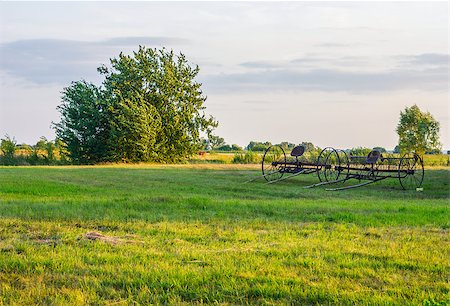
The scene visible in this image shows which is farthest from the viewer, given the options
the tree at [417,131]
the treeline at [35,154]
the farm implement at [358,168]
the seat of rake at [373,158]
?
the tree at [417,131]

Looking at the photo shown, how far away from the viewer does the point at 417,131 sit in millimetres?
47781

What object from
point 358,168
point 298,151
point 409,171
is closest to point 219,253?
point 409,171

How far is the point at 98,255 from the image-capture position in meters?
5.92

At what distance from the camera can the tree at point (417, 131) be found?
155ft

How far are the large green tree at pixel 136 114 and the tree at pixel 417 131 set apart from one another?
19195 mm

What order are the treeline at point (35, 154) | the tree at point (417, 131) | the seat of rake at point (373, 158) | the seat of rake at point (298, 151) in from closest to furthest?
the seat of rake at point (373, 158) < the seat of rake at point (298, 151) < the treeline at point (35, 154) < the tree at point (417, 131)

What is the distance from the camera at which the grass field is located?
15.1ft

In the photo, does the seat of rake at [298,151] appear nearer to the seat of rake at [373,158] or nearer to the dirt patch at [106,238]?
the seat of rake at [373,158]

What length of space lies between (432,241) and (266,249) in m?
2.39

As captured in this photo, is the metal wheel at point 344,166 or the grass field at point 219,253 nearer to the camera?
the grass field at point 219,253

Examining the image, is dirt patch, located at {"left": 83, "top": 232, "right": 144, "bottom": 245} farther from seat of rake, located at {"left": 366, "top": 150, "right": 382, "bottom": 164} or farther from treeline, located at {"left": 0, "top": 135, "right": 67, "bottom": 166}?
treeline, located at {"left": 0, "top": 135, "right": 67, "bottom": 166}

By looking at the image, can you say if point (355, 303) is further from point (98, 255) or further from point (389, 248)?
point (98, 255)

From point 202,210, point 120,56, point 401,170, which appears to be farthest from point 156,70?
point 202,210

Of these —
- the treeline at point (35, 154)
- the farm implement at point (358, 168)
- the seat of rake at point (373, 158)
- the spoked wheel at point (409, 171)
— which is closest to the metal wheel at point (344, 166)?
the farm implement at point (358, 168)
